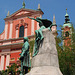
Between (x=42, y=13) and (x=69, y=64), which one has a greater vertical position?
(x=42, y=13)

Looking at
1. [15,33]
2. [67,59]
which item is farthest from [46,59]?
[15,33]

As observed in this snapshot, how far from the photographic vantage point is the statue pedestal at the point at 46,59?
5973 mm

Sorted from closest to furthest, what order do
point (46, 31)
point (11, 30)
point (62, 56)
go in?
point (46, 31)
point (62, 56)
point (11, 30)

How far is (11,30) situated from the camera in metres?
24.7

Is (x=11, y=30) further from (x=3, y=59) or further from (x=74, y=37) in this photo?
(x=74, y=37)

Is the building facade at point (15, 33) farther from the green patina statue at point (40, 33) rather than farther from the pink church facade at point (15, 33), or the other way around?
the green patina statue at point (40, 33)

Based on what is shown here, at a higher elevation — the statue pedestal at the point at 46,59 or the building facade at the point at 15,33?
the building facade at the point at 15,33

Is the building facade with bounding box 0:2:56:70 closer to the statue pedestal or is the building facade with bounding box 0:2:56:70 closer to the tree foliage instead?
the tree foliage

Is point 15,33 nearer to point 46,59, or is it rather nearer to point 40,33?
point 40,33

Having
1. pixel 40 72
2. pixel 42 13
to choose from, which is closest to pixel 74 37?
pixel 40 72

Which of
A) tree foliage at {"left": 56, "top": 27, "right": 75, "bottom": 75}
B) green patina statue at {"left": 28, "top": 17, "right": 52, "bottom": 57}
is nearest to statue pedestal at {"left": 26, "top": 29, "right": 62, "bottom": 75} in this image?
green patina statue at {"left": 28, "top": 17, "right": 52, "bottom": 57}

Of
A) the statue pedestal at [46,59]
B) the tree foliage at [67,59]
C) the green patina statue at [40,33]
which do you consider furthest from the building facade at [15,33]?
the statue pedestal at [46,59]

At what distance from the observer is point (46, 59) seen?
6.27m

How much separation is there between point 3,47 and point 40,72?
18479 mm
